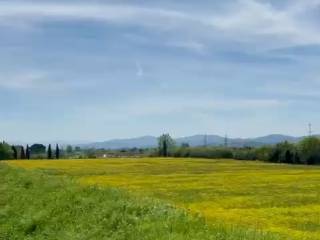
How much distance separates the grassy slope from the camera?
609 inches

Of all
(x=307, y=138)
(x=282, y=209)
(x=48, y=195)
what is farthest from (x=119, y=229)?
(x=307, y=138)

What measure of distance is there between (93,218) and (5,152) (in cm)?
9429

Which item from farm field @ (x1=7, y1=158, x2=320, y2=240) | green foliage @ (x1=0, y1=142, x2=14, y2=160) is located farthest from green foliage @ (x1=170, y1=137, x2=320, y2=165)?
farm field @ (x1=7, y1=158, x2=320, y2=240)

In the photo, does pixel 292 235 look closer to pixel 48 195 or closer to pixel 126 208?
pixel 126 208

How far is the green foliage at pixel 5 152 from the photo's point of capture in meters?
108

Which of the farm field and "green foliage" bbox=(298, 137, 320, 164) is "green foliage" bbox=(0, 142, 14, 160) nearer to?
"green foliage" bbox=(298, 137, 320, 164)

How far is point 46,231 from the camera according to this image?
801 inches

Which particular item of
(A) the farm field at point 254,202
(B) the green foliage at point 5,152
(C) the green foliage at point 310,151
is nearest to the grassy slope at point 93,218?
(A) the farm field at point 254,202

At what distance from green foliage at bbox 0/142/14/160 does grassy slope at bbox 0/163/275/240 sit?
80.2 metres

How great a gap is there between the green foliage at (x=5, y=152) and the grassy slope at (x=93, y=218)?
8024 centimetres

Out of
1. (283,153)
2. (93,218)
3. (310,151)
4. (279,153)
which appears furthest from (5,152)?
(93,218)

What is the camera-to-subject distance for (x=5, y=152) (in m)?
111

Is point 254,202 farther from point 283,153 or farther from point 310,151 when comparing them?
point 283,153

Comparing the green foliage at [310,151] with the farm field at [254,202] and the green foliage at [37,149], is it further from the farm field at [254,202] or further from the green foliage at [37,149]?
the green foliage at [37,149]
